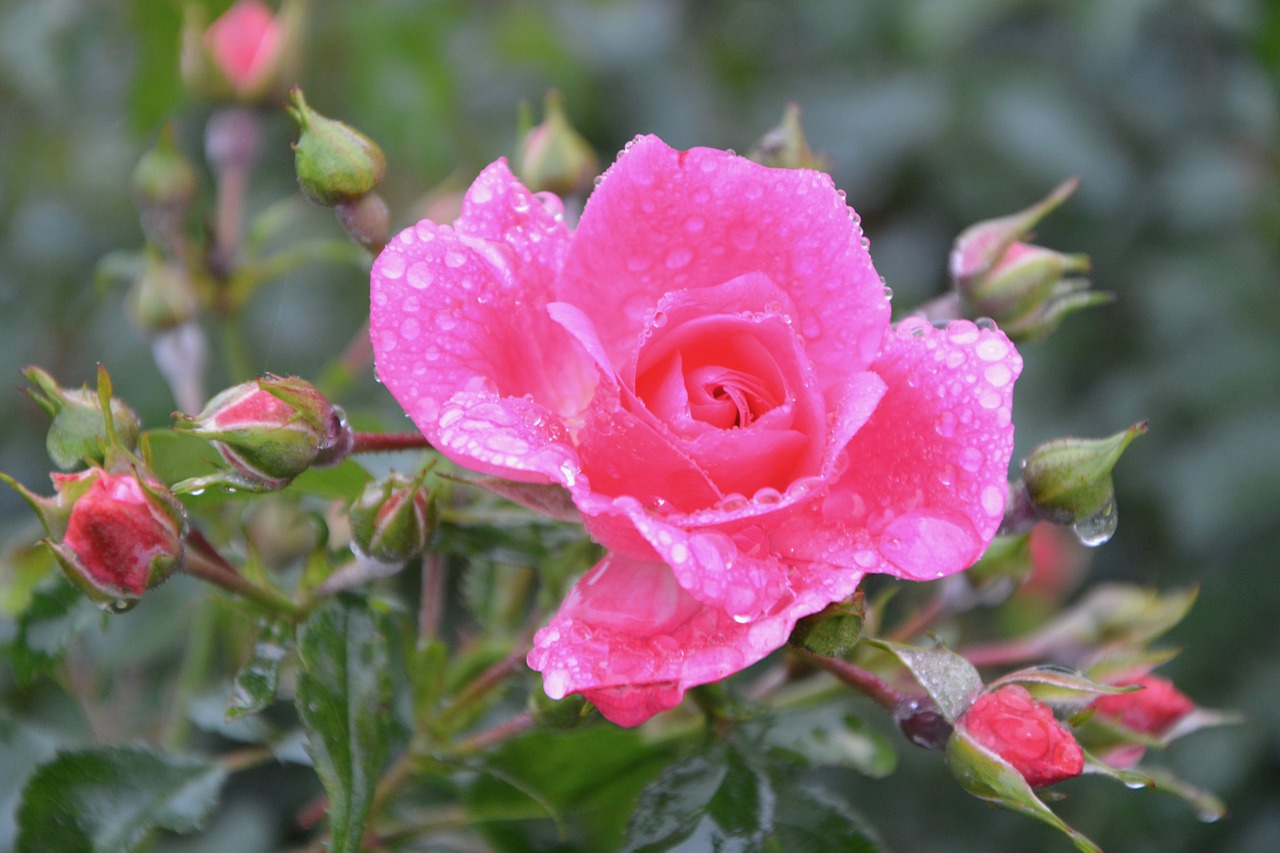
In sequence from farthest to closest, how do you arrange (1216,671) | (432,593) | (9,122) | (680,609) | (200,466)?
(9,122) → (1216,671) → (432,593) → (200,466) → (680,609)

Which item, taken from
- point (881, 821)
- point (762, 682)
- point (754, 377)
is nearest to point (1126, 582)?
point (881, 821)

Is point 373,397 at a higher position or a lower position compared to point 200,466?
lower

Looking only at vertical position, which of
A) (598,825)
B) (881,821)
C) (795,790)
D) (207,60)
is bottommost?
(881,821)

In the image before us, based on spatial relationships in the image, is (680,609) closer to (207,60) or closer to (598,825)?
(598,825)

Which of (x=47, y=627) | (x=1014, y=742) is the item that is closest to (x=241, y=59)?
(x=47, y=627)

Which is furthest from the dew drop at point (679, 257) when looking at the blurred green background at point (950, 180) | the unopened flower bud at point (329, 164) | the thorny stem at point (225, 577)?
the blurred green background at point (950, 180)

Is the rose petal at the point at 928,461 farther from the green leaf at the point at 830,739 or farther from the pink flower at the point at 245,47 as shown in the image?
the pink flower at the point at 245,47
